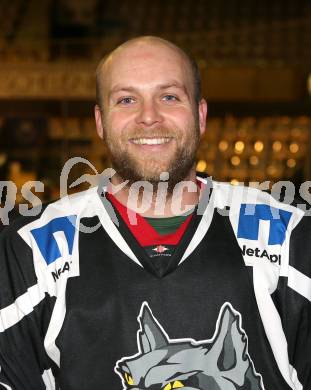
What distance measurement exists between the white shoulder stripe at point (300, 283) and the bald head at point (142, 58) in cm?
49

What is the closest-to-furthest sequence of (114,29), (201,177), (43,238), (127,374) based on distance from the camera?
1. (127,374)
2. (43,238)
3. (201,177)
4. (114,29)

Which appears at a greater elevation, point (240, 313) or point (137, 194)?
point (137, 194)

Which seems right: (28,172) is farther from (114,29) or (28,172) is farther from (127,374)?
(127,374)

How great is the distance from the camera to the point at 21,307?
1.60 metres

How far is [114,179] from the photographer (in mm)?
1770

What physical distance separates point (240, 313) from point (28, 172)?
5563mm

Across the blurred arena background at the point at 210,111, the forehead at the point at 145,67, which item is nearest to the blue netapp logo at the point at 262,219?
the forehead at the point at 145,67

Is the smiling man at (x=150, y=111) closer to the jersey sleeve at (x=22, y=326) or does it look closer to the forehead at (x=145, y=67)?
the forehead at (x=145, y=67)

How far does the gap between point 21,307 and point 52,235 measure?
0.62 feet

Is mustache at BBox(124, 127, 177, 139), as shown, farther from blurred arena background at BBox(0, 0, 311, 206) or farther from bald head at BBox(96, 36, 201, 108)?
blurred arena background at BBox(0, 0, 311, 206)

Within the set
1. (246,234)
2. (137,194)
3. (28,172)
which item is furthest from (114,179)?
(28,172)

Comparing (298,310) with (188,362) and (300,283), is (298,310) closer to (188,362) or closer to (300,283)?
(300,283)

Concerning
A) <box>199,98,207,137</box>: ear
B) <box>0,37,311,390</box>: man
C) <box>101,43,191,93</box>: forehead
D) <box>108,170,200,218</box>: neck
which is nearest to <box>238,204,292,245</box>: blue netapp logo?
<box>0,37,311,390</box>: man

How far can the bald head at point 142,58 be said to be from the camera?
1750 millimetres
